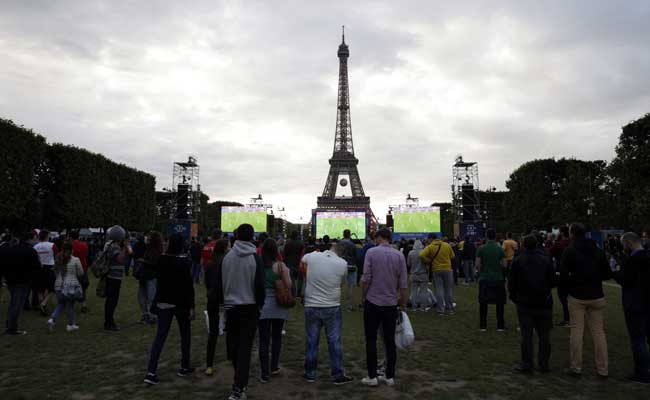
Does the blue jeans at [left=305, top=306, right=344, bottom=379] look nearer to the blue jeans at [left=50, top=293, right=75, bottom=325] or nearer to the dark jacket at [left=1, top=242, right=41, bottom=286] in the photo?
the blue jeans at [left=50, top=293, right=75, bottom=325]

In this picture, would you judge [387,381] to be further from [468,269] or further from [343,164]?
[343,164]

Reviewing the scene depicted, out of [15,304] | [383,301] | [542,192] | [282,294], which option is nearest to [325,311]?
[282,294]

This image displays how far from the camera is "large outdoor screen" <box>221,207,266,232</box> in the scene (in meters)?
38.9

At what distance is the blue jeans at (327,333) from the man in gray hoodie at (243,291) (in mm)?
832

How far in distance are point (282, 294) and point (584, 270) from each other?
419 centimetres

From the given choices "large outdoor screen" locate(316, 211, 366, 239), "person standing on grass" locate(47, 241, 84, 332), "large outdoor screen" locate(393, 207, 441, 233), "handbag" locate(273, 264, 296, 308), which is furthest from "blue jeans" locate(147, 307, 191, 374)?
"large outdoor screen" locate(393, 207, 441, 233)

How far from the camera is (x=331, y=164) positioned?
8031cm

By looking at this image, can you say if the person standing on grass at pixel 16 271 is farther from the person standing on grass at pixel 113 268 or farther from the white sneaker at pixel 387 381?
the white sneaker at pixel 387 381

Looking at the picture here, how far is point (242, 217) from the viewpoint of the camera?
39.8 m

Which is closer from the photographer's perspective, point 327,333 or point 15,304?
point 327,333

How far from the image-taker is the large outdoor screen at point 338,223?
1423 inches

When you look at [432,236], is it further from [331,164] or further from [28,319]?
[331,164]

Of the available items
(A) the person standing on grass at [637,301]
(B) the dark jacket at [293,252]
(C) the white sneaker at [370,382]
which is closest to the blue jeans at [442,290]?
(B) the dark jacket at [293,252]

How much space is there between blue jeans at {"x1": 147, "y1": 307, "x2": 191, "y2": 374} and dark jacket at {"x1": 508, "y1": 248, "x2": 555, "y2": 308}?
15.3 ft
